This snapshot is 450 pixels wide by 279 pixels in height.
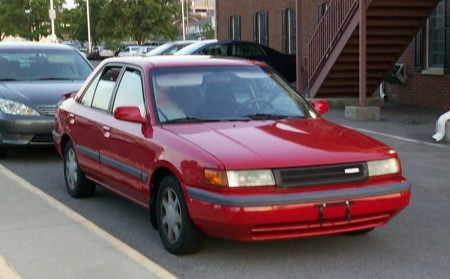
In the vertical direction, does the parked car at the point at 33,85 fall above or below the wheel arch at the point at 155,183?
above

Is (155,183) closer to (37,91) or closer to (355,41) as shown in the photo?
(37,91)

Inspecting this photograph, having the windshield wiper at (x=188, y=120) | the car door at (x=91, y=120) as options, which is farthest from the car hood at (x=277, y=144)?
the car door at (x=91, y=120)

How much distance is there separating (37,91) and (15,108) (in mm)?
494

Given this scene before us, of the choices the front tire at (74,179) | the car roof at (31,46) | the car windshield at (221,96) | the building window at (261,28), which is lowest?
the front tire at (74,179)

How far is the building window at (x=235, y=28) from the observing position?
3138 centimetres

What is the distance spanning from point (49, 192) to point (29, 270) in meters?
2.99

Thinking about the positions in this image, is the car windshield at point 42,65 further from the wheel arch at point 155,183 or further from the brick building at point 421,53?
the brick building at point 421,53

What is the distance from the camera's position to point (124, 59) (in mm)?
7191

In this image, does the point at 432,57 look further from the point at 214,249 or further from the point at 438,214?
the point at 214,249

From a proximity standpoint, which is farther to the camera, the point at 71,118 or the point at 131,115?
the point at 71,118

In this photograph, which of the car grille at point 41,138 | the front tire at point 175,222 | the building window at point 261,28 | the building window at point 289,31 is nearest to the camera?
the front tire at point 175,222

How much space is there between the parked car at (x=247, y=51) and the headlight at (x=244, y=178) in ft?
47.7

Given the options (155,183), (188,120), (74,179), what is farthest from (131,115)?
(74,179)

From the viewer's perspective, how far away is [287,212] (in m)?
5.06
